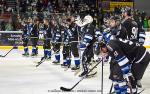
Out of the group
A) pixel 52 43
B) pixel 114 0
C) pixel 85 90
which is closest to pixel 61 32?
pixel 52 43

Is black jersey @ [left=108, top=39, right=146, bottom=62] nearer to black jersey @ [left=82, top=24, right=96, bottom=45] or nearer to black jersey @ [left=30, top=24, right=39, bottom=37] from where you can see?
black jersey @ [left=82, top=24, right=96, bottom=45]

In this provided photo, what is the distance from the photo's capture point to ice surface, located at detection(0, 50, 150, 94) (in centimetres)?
727

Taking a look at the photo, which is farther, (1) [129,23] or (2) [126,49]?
(1) [129,23]

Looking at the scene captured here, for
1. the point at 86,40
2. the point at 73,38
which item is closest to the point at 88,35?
the point at 86,40

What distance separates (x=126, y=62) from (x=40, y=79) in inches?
160

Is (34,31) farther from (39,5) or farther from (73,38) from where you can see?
A: (39,5)

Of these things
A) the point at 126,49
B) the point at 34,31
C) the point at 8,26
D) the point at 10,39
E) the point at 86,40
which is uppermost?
the point at 126,49

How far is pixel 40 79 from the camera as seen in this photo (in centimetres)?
856

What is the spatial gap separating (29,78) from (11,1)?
11.2m

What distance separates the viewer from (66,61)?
10.2 metres

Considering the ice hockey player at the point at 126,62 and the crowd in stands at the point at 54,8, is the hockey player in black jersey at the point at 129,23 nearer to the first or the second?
the ice hockey player at the point at 126,62

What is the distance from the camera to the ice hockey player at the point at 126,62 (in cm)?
474

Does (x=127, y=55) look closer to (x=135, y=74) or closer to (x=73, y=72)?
(x=135, y=74)

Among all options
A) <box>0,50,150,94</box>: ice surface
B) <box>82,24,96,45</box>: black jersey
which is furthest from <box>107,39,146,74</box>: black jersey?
<box>82,24,96,45</box>: black jersey
